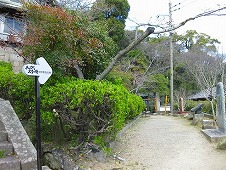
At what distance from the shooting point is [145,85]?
20.5 meters

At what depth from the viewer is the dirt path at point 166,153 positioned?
512 centimetres

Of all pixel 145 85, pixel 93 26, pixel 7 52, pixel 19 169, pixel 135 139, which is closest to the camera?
pixel 19 169

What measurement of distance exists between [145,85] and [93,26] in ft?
46.6

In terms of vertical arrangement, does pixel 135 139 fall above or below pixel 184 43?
below

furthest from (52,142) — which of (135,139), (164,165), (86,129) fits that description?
(135,139)

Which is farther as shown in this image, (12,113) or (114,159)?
(114,159)

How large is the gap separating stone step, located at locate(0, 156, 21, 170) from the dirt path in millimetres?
1694

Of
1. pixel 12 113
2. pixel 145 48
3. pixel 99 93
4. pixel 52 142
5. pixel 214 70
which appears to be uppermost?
pixel 145 48

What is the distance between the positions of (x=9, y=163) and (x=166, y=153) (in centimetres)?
414

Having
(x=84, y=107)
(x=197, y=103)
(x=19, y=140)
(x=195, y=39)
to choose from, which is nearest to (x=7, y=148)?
(x=19, y=140)

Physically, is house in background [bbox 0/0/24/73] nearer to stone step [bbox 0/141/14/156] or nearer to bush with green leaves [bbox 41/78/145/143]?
bush with green leaves [bbox 41/78/145/143]

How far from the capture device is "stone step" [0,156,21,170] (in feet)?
10.8

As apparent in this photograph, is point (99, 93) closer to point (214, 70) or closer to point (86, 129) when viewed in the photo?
point (86, 129)

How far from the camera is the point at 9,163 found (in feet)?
10.9
